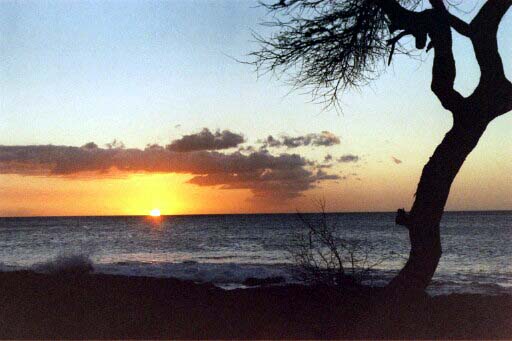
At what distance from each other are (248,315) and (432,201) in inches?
123

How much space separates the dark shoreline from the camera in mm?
6929

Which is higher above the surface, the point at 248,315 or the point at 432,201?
the point at 432,201

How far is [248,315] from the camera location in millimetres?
7973

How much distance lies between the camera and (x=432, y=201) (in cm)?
721

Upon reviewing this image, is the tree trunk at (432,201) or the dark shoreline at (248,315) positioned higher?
the tree trunk at (432,201)

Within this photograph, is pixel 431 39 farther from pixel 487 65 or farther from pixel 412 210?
pixel 412 210

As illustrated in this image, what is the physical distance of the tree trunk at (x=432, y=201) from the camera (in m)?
7.17

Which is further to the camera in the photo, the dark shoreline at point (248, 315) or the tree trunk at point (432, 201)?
the tree trunk at point (432, 201)

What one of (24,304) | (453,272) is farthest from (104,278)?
(453,272)

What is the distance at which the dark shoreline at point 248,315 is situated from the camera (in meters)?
6.93

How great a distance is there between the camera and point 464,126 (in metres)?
7.18

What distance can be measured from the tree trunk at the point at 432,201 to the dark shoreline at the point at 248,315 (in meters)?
0.38

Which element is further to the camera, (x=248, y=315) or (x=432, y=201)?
(x=248, y=315)

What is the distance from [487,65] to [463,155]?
1237mm
